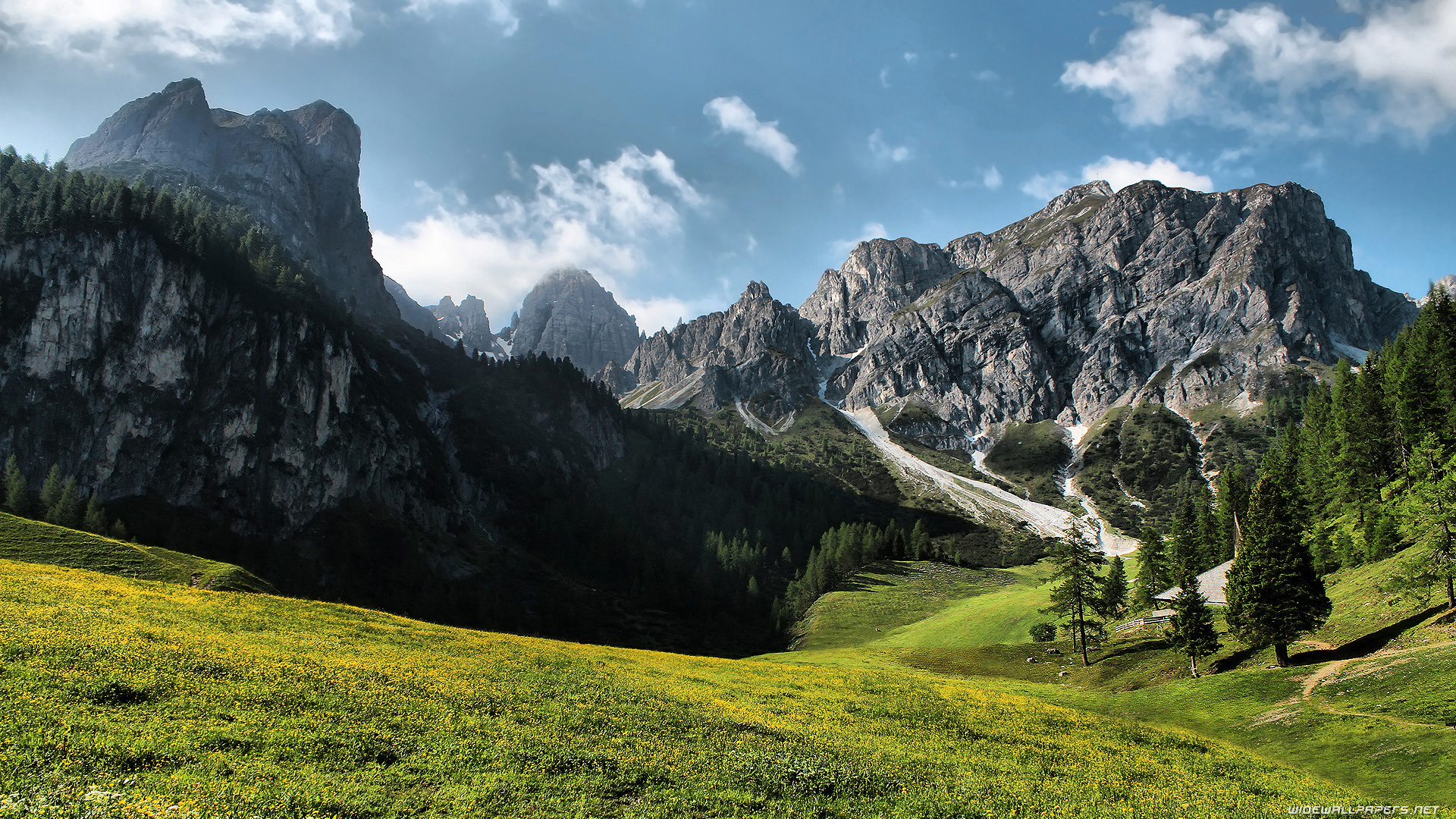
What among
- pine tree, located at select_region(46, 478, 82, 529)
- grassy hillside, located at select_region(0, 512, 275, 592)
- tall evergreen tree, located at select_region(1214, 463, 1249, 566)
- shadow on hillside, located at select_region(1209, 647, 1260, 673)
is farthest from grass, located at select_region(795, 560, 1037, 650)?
pine tree, located at select_region(46, 478, 82, 529)

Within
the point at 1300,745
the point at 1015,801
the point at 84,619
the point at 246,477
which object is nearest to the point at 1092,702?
the point at 1300,745

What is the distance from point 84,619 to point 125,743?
15787 mm

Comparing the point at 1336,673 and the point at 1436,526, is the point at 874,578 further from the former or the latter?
the point at 1336,673

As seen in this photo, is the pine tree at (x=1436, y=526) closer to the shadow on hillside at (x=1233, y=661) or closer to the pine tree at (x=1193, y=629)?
the shadow on hillside at (x=1233, y=661)

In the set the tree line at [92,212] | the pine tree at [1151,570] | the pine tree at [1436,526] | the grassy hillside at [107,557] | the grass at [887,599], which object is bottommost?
the grass at [887,599]

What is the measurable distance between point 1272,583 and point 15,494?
182877mm

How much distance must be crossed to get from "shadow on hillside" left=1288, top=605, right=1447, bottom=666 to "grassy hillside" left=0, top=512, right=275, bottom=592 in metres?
81.6

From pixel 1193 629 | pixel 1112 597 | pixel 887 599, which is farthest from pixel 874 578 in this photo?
pixel 1193 629

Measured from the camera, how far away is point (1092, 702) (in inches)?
1989

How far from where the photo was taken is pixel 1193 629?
164 feet

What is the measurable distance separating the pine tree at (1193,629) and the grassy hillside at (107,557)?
76.6 m

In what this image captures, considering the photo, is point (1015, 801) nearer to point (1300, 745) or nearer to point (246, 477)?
point (1300, 745)

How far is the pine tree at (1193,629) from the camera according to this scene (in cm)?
4975

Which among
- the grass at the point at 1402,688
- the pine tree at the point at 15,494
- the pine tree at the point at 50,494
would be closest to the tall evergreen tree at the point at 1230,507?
the grass at the point at 1402,688
